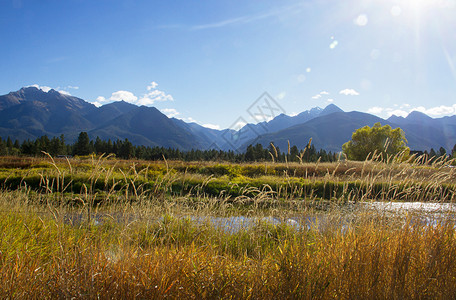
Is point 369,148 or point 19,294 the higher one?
point 369,148

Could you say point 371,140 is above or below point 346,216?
above

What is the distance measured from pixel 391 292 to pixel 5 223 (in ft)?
17.4

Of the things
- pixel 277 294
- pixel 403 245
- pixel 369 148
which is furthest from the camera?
pixel 369 148

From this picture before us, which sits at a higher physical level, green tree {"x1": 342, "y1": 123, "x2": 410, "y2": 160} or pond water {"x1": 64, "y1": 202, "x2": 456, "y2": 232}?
green tree {"x1": 342, "y1": 123, "x2": 410, "y2": 160}

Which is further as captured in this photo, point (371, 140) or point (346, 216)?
point (371, 140)

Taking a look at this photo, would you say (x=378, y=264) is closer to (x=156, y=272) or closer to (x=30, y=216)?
(x=156, y=272)

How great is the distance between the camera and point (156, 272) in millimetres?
2416

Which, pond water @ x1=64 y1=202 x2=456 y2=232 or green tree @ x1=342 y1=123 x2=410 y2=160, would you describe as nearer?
pond water @ x1=64 y1=202 x2=456 y2=232

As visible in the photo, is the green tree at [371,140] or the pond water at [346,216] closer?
the pond water at [346,216]

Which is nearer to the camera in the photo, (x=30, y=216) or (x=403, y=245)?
(x=403, y=245)

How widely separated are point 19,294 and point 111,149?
67.2m

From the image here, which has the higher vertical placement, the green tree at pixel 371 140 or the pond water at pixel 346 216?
the green tree at pixel 371 140

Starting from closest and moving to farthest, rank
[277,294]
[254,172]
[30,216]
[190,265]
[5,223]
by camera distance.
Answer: [277,294]
[190,265]
[5,223]
[30,216]
[254,172]

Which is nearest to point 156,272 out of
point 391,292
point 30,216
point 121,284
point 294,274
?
point 121,284
